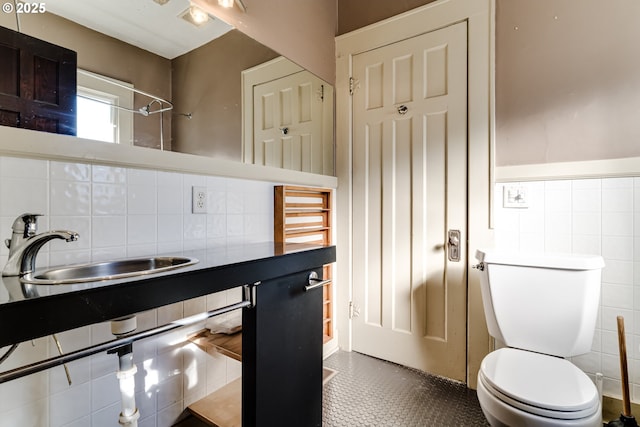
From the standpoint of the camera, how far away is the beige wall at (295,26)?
5.18 feet

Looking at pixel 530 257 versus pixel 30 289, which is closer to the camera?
pixel 30 289

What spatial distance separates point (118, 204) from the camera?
1095mm

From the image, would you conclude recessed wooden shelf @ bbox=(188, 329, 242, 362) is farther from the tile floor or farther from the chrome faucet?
the chrome faucet

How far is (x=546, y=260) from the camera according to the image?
4.42 ft

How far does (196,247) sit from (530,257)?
58.0 inches

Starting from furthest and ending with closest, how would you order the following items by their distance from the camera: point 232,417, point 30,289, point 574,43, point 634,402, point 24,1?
point 574,43 → point 634,402 → point 232,417 → point 24,1 → point 30,289

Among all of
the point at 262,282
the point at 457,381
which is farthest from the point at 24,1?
the point at 457,381

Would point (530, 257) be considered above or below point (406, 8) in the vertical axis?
below

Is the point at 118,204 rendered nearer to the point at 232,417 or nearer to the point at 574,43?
the point at 232,417

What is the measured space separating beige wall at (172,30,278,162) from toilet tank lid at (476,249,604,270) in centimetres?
129

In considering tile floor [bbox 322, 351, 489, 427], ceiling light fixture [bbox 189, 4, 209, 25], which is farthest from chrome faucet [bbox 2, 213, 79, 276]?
tile floor [bbox 322, 351, 489, 427]

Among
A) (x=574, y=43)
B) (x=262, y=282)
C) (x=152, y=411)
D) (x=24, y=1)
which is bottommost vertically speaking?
(x=152, y=411)

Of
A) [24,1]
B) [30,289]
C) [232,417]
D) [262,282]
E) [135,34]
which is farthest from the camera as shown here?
[232,417]

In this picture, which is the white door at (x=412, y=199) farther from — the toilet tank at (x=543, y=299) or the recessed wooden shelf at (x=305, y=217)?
the toilet tank at (x=543, y=299)
